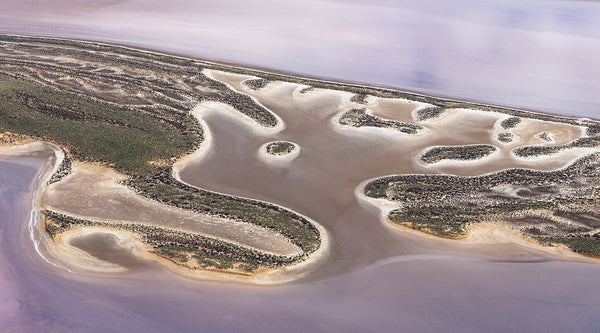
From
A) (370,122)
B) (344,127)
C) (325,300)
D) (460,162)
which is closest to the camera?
(325,300)

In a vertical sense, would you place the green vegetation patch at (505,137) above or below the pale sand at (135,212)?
above

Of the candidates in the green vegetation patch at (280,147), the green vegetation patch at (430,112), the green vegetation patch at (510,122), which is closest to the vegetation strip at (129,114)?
the green vegetation patch at (280,147)

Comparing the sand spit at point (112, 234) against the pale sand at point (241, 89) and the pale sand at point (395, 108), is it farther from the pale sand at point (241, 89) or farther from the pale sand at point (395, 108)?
the pale sand at point (395, 108)

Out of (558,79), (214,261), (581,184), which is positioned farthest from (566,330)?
(558,79)

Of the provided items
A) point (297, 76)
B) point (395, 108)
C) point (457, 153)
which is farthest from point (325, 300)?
point (297, 76)

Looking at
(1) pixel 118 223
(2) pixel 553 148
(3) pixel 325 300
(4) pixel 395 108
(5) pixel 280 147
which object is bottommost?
(3) pixel 325 300

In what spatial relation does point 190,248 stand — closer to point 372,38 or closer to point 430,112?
point 430,112

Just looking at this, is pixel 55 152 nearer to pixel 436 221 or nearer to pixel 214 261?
pixel 214 261
